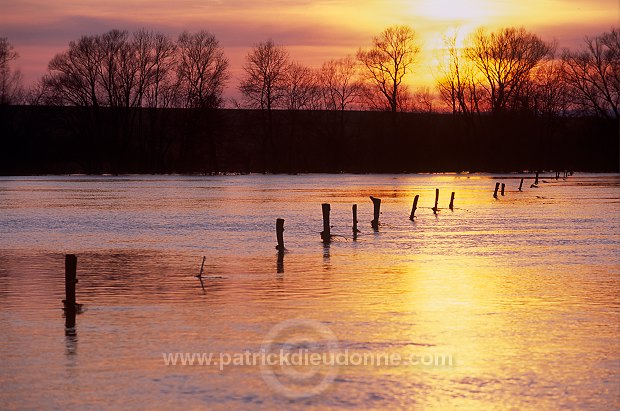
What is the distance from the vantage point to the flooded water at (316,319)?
463 inches

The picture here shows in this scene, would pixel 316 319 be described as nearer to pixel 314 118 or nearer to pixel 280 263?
pixel 280 263

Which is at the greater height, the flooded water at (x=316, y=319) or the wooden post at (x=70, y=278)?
the wooden post at (x=70, y=278)

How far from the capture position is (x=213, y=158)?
11925 cm

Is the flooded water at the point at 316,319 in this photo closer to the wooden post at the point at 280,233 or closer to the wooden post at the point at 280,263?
the wooden post at the point at 280,263

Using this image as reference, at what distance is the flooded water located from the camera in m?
11.8

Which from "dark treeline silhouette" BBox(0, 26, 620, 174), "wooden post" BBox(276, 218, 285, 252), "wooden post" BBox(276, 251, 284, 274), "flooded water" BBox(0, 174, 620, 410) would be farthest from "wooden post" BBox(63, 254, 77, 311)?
"dark treeline silhouette" BBox(0, 26, 620, 174)

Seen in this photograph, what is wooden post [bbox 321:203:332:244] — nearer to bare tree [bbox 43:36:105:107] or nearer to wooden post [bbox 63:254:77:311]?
wooden post [bbox 63:254:77:311]

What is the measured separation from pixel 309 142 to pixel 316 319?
107281 millimetres

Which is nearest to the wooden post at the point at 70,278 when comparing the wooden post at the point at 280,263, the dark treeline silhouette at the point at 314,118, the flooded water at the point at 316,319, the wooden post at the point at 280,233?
the flooded water at the point at 316,319

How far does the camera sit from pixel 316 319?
16562 mm

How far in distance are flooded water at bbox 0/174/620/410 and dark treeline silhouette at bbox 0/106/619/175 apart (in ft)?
242

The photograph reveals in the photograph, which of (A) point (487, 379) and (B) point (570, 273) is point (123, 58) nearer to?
(B) point (570, 273)

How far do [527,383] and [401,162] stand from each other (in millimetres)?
111598

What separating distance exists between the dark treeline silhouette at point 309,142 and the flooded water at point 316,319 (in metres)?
73.7
